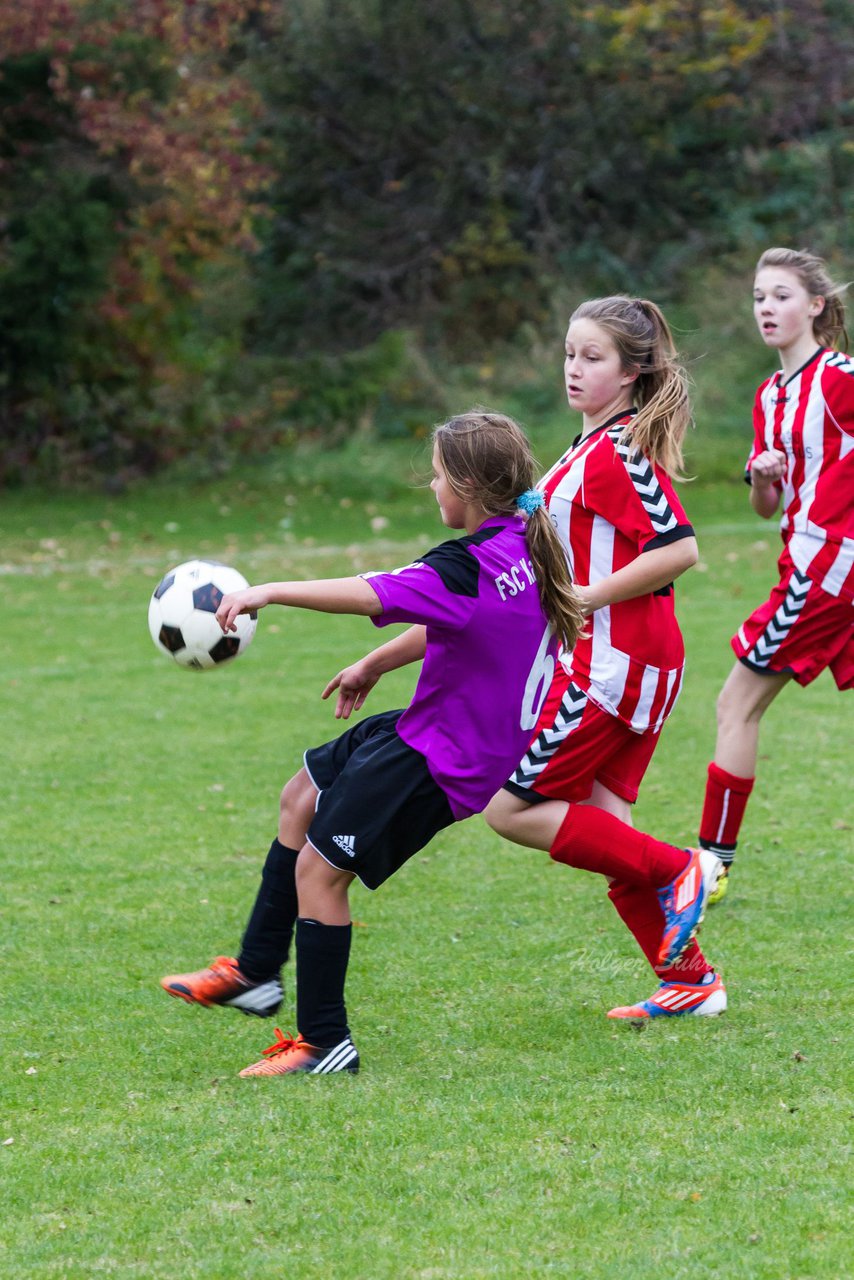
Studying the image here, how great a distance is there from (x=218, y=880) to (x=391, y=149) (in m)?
20.7

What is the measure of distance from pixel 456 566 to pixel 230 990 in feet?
4.55

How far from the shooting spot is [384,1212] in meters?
3.08

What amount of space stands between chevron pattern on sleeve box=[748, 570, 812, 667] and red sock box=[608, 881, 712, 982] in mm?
1434

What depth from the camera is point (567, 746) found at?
4191mm

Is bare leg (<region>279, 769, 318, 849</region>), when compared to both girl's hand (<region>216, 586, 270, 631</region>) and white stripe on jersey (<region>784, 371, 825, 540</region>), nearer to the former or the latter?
girl's hand (<region>216, 586, 270, 631</region>)

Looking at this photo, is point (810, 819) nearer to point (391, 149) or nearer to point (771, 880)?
point (771, 880)

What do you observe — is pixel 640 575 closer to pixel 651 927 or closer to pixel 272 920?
pixel 651 927

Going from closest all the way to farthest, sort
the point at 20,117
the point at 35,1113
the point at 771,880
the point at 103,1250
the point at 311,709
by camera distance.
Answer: the point at 103,1250
the point at 35,1113
the point at 771,880
the point at 311,709
the point at 20,117

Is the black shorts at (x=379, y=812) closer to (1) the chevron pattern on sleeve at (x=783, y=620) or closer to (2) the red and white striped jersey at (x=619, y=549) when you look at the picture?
(2) the red and white striped jersey at (x=619, y=549)

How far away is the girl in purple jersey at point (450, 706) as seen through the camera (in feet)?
12.1

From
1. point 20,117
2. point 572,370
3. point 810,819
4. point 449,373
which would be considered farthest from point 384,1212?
point 449,373

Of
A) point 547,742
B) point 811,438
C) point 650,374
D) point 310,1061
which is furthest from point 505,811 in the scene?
point 811,438

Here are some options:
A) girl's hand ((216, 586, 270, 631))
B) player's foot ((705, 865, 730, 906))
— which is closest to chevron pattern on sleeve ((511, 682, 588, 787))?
girl's hand ((216, 586, 270, 631))

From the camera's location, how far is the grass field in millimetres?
2984
